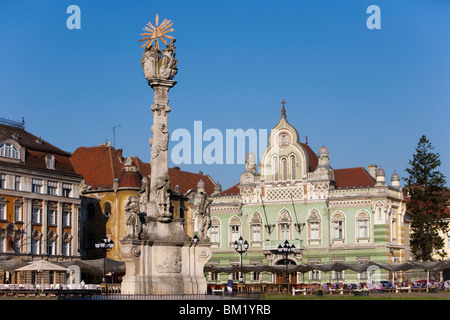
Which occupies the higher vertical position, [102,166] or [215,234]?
[102,166]

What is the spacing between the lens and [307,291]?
198 ft

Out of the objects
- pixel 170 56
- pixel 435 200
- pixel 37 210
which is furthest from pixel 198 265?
pixel 435 200

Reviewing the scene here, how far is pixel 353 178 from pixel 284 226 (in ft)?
27.2

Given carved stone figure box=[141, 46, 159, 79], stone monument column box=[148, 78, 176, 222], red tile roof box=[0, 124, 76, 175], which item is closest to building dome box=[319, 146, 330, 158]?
red tile roof box=[0, 124, 76, 175]

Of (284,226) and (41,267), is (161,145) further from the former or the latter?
(284,226)

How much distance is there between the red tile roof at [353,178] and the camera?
8106 centimetres

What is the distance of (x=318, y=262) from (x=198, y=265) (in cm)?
4184

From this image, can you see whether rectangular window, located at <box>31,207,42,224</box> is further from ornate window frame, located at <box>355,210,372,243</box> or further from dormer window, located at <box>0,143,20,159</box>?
ornate window frame, located at <box>355,210,372,243</box>

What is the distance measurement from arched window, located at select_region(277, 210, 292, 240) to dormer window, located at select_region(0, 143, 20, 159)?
83.8 ft

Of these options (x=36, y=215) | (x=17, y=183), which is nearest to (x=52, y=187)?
(x=36, y=215)

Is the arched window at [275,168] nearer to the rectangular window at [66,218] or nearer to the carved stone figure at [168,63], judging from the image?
the rectangular window at [66,218]

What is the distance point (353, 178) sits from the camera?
271 feet
